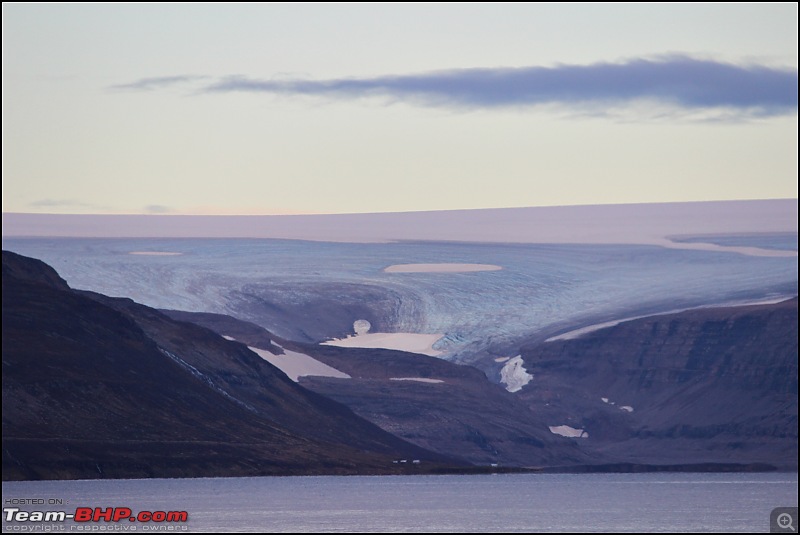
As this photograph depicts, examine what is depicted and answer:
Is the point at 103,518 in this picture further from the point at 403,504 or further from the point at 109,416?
the point at 109,416

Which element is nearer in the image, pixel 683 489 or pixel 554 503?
pixel 554 503

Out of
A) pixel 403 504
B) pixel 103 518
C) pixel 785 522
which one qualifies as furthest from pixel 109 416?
pixel 785 522

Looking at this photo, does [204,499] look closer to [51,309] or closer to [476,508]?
[476,508]

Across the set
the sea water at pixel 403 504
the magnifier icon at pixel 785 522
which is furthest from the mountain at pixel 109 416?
the magnifier icon at pixel 785 522

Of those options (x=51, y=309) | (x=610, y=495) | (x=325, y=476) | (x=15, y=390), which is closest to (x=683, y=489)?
(x=610, y=495)

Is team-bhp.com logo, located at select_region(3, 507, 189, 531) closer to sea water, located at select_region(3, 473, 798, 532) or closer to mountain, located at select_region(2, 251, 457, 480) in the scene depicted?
sea water, located at select_region(3, 473, 798, 532)

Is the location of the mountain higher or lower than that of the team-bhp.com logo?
higher

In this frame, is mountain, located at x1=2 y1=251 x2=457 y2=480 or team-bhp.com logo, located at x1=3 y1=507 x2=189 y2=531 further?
mountain, located at x1=2 y1=251 x2=457 y2=480

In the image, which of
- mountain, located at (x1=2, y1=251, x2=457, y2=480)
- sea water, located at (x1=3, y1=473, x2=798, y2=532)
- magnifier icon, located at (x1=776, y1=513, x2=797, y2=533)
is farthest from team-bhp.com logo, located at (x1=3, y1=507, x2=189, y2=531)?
mountain, located at (x1=2, y1=251, x2=457, y2=480)
